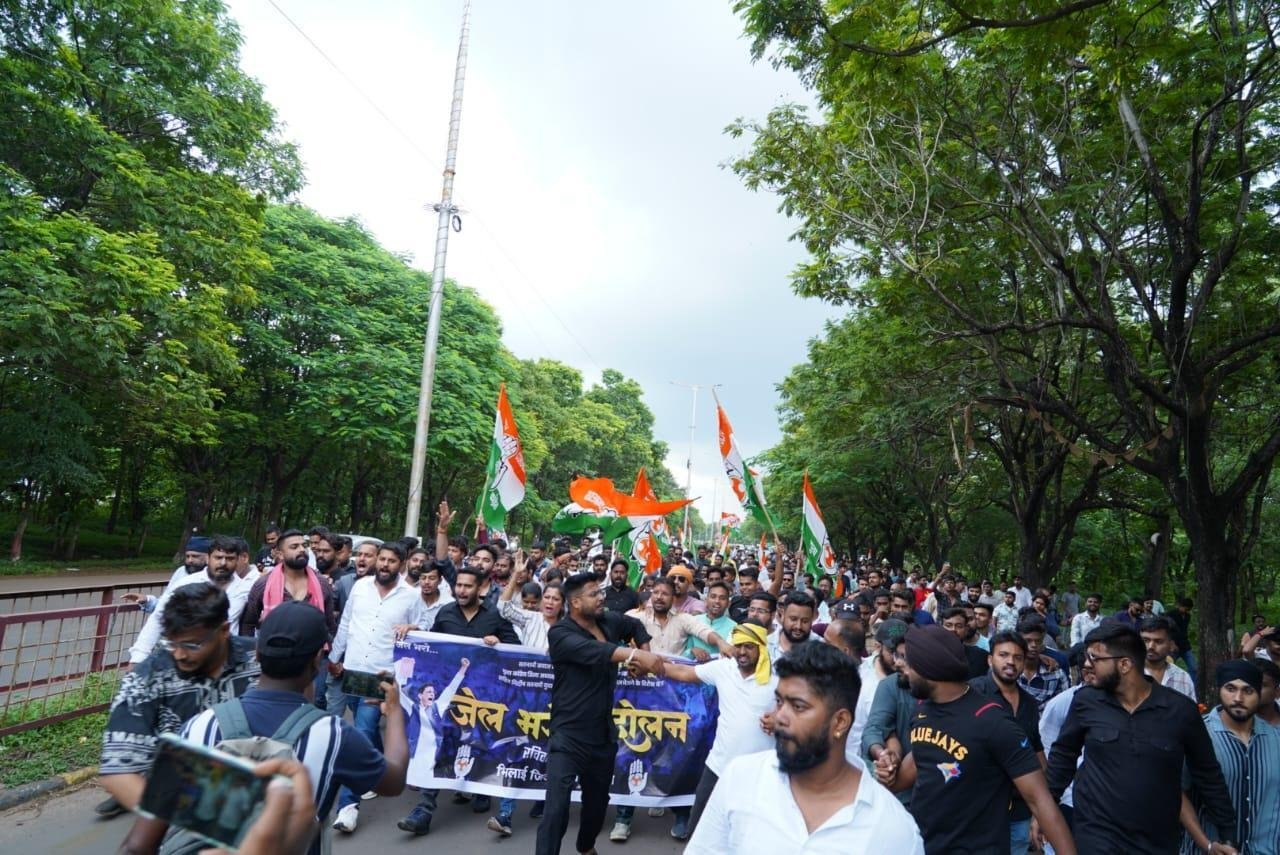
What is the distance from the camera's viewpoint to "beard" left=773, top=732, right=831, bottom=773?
2.11 meters

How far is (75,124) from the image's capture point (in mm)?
14547

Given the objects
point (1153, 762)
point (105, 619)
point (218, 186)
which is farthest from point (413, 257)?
point (1153, 762)

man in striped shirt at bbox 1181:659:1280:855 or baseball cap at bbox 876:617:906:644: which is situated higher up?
baseball cap at bbox 876:617:906:644

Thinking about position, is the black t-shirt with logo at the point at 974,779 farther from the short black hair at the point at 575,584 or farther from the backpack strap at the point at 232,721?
the backpack strap at the point at 232,721

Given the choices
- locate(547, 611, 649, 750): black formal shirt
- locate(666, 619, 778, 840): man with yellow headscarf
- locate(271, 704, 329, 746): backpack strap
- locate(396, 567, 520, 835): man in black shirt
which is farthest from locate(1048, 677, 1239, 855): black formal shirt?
locate(396, 567, 520, 835): man in black shirt

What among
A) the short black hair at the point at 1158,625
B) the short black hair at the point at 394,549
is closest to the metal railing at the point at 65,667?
the short black hair at the point at 394,549

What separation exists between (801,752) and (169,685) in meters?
2.25

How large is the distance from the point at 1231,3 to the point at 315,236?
2412 centimetres

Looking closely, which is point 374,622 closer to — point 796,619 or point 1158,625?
point 796,619

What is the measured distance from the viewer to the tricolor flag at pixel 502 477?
10086 mm

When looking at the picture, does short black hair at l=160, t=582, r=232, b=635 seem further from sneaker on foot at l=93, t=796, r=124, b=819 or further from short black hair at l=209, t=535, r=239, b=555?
sneaker on foot at l=93, t=796, r=124, b=819

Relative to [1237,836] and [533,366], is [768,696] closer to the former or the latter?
[1237,836]

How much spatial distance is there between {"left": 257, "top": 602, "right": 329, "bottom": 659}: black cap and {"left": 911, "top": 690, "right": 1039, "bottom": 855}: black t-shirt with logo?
2.42m

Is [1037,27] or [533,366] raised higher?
[533,366]
